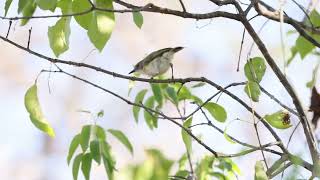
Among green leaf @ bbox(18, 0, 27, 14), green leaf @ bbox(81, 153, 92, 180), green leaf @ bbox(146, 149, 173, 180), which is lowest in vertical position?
green leaf @ bbox(146, 149, 173, 180)

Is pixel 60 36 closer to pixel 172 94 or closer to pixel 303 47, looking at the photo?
pixel 172 94

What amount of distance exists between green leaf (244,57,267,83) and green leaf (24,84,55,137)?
33 centimetres

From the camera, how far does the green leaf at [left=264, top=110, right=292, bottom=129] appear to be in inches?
42.8

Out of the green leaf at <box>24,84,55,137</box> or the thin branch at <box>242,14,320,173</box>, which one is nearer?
the thin branch at <box>242,14,320,173</box>

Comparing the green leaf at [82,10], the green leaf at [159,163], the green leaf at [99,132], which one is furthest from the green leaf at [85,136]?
the green leaf at [159,163]

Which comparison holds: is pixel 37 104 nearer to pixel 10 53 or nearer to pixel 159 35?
pixel 159 35

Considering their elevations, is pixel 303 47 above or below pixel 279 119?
above

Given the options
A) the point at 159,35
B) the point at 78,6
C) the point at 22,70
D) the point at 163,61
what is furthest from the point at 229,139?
the point at 22,70

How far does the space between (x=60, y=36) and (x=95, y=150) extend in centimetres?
21

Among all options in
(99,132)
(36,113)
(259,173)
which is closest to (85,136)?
(99,132)

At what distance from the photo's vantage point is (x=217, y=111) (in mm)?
1254

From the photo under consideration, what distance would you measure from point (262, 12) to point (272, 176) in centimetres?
27

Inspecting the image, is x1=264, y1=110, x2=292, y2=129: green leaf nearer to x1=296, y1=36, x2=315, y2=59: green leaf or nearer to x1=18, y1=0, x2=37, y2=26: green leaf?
x1=296, y1=36, x2=315, y2=59: green leaf

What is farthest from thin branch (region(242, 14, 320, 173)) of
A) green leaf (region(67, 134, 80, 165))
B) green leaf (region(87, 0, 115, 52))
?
green leaf (region(67, 134, 80, 165))
